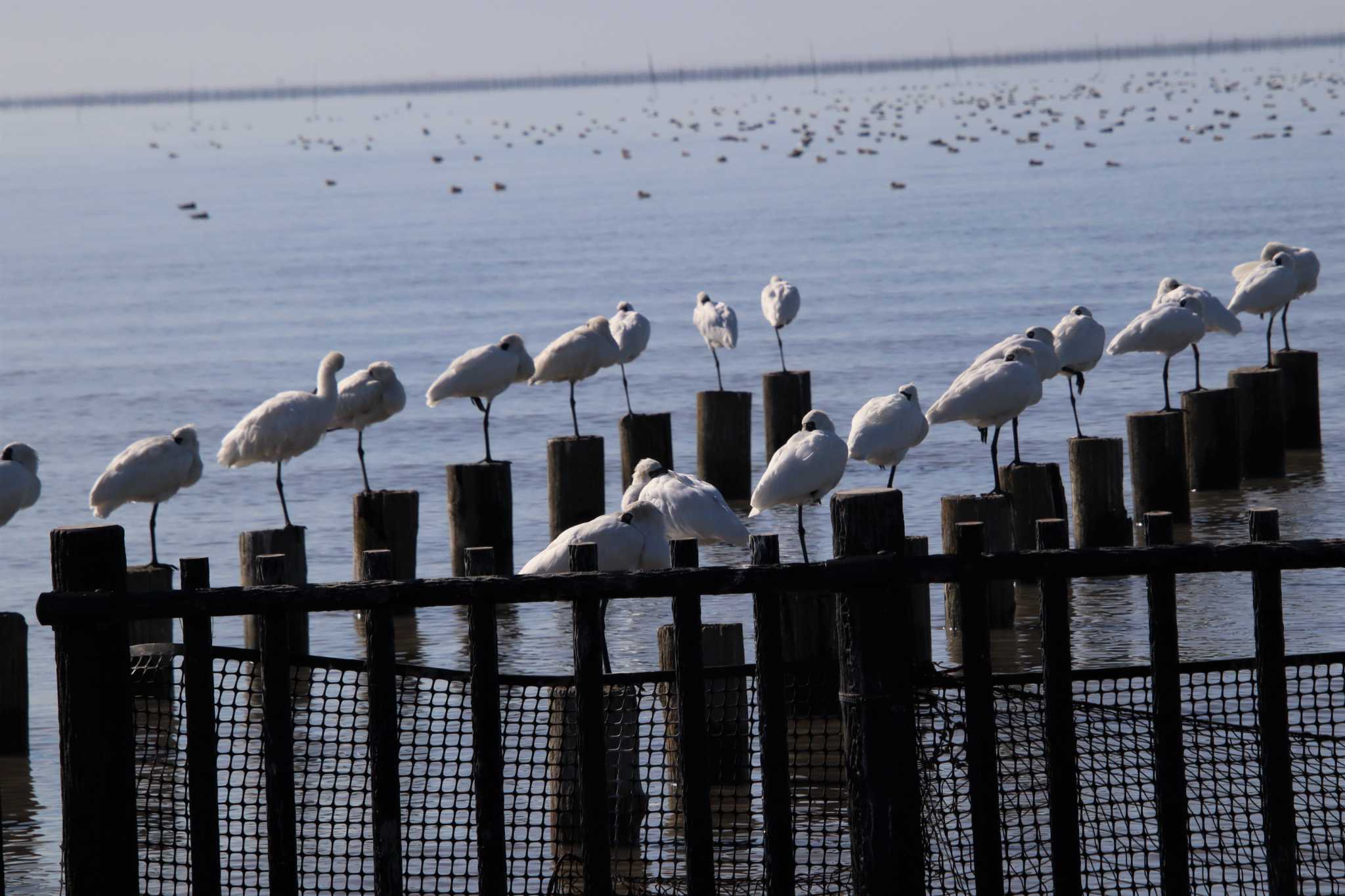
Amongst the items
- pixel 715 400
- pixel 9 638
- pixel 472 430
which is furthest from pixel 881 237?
pixel 9 638

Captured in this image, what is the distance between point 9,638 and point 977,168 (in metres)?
52.0

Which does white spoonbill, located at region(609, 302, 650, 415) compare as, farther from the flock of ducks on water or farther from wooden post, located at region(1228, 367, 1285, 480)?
wooden post, located at region(1228, 367, 1285, 480)

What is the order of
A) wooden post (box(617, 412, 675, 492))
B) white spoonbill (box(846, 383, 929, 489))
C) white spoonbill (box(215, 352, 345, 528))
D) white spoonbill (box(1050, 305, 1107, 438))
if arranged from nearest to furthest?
white spoonbill (box(846, 383, 929, 489)) → white spoonbill (box(215, 352, 345, 528)) → white spoonbill (box(1050, 305, 1107, 438)) → wooden post (box(617, 412, 675, 492))

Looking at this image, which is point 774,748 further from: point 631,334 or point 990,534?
A: point 631,334

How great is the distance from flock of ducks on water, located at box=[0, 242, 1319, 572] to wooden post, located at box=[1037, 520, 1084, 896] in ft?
9.74

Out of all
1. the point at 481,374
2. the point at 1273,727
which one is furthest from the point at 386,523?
the point at 1273,727

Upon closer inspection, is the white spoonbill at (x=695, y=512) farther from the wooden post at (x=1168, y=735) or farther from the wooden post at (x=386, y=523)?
the wooden post at (x=1168, y=735)

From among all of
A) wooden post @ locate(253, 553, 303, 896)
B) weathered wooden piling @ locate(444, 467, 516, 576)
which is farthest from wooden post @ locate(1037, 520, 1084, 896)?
weathered wooden piling @ locate(444, 467, 516, 576)

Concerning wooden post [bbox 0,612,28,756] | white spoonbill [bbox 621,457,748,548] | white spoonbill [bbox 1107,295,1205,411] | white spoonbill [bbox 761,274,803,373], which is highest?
white spoonbill [bbox 761,274,803,373]

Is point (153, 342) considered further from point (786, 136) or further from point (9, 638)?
point (786, 136)

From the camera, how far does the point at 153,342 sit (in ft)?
84.2

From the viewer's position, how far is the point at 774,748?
4.91 meters

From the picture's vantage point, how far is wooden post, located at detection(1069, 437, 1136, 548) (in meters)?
11.6

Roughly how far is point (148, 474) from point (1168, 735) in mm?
7413
